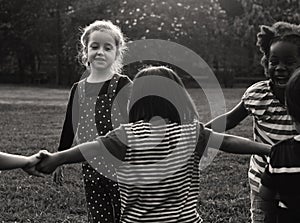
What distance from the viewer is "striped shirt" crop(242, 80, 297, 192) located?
9.27 feet

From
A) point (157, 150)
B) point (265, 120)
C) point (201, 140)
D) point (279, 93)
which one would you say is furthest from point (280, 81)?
point (157, 150)

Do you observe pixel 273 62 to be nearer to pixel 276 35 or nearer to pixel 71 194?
pixel 276 35

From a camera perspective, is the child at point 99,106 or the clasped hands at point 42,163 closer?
the clasped hands at point 42,163

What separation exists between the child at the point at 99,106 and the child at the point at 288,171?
4.20 ft

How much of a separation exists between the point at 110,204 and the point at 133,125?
120 centimetres

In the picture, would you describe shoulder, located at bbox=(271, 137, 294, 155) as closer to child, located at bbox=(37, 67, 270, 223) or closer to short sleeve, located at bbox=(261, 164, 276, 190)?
short sleeve, located at bbox=(261, 164, 276, 190)

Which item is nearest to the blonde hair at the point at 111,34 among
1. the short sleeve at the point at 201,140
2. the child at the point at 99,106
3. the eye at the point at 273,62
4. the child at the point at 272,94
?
the child at the point at 99,106

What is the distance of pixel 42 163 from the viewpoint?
268 cm

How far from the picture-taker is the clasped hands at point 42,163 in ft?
8.57

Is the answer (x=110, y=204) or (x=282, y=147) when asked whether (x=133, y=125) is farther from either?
(x=110, y=204)

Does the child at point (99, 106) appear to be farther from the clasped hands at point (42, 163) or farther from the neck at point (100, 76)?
the clasped hands at point (42, 163)

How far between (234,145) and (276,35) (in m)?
0.65

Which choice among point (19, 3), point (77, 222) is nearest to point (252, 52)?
point (19, 3)

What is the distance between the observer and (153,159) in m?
2.38
